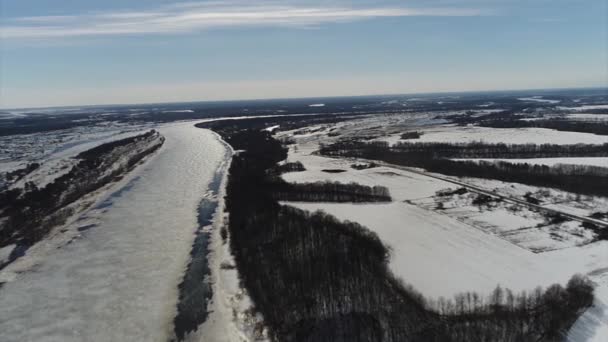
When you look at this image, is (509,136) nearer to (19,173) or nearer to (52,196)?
(52,196)

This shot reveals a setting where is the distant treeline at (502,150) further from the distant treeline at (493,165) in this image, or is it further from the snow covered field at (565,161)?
the snow covered field at (565,161)

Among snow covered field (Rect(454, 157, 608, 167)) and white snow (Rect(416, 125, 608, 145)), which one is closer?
snow covered field (Rect(454, 157, 608, 167))

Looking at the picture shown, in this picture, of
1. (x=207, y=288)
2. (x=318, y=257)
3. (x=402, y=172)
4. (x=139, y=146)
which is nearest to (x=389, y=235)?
(x=318, y=257)

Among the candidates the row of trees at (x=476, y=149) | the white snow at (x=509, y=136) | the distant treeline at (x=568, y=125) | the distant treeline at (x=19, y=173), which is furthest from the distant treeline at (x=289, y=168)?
the distant treeline at (x=568, y=125)

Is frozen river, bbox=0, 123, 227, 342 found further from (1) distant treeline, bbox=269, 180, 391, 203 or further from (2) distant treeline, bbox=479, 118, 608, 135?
(2) distant treeline, bbox=479, 118, 608, 135

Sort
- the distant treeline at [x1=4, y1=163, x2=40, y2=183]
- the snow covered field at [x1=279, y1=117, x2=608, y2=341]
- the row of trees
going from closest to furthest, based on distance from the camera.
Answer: the snow covered field at [x1=279, y1=117, x2=608, y2=341] < the distant treeline at [x1=4, y1=163, x2=40, y2=183] < the row of trees

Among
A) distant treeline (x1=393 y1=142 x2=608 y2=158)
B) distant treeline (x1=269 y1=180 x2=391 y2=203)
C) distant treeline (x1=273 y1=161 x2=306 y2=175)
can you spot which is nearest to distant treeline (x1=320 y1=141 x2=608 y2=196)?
distant treeline (x1=393 y1=142 x2=608 y2=158)
